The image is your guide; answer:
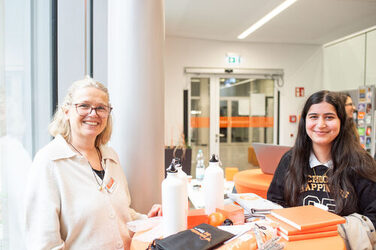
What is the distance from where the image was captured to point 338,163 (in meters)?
1.60

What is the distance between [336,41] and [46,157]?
20.1 feet

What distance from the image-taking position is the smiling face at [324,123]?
1.61m

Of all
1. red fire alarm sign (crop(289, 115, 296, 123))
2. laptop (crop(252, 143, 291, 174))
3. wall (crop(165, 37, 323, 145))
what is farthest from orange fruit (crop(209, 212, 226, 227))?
red fire alarm sign (crop(289, 115, 296, 123))

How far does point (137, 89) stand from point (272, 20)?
12.1 ft

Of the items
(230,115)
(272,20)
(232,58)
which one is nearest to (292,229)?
(272,20)

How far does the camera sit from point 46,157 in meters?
1.20

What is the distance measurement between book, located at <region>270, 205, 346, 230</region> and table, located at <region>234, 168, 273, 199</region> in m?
0.81

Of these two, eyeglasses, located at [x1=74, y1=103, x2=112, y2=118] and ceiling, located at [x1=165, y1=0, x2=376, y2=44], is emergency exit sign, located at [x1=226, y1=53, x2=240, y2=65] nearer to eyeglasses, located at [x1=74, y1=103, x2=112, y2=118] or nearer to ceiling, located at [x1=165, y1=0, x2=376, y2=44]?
ceiling, located at [x1=165, y1=0, x2=376, y2=44]

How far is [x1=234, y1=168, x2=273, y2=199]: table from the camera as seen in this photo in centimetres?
208

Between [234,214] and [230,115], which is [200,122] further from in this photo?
[234,214]

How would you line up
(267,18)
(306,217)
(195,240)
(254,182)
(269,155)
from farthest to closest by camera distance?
1. (267,18)
2. (269,155)
3. (254,182)
4. (306,217)
5. (195,240)

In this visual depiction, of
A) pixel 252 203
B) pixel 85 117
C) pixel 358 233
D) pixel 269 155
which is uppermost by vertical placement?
pixel 85 117

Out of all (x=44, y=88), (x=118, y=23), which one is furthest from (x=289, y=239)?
(x=44, y=88)

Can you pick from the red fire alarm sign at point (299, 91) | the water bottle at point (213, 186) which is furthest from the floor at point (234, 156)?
the water bottle at point (213, 186)
